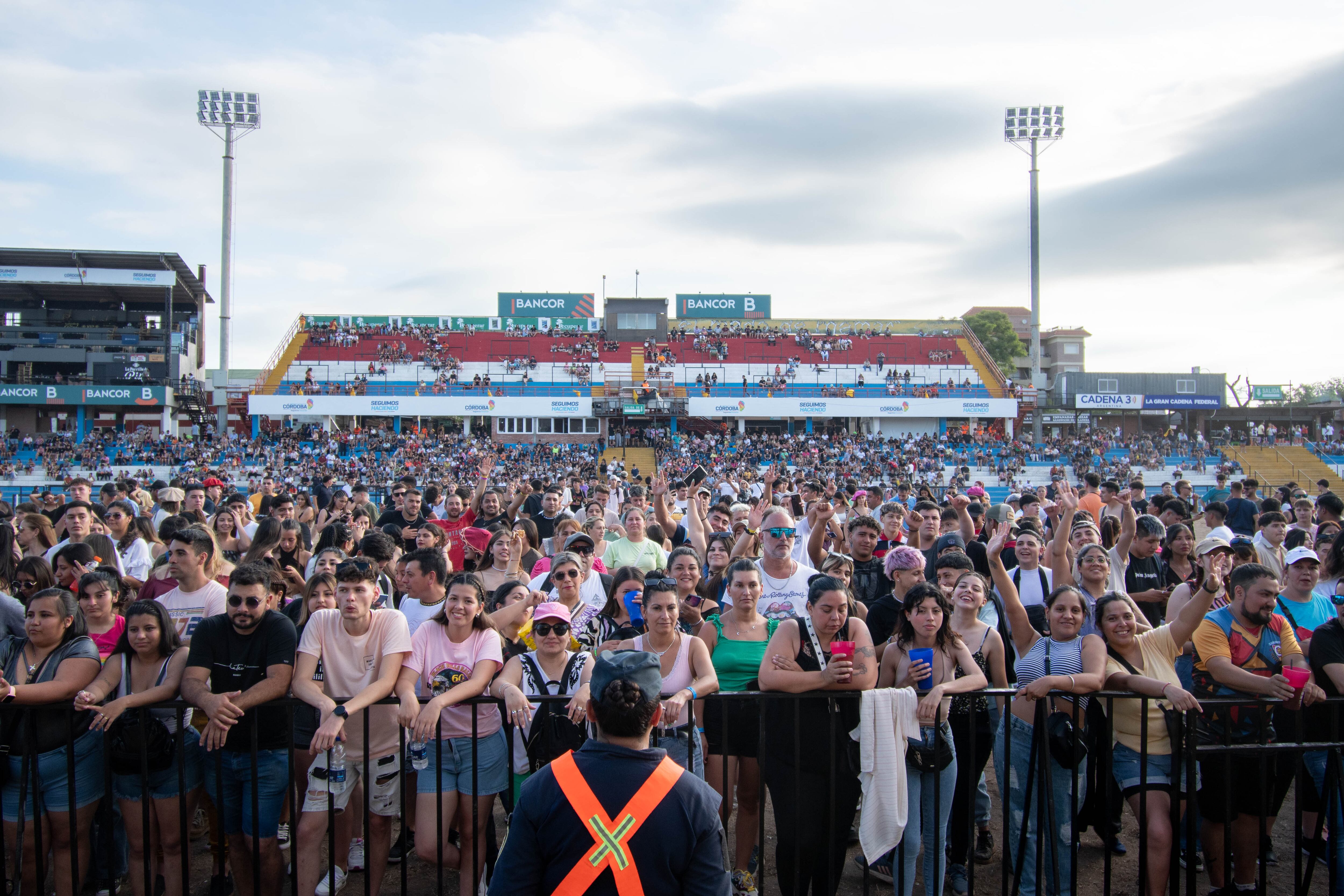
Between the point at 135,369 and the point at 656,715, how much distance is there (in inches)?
1702

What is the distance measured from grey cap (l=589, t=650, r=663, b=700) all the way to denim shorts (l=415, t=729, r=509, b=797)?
70.5 inches

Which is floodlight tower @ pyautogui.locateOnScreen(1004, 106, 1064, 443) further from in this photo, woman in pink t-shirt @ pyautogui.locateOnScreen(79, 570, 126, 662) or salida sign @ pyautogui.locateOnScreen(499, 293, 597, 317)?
woman in pink t-shirt @ pyautogui.locateOnScreen(79, 570, 126, 662)

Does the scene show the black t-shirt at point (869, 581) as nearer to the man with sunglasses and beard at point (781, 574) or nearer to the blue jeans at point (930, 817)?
the man with sunglasses and beard at point (781, 574)

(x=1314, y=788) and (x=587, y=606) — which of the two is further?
(x=587, y=606)

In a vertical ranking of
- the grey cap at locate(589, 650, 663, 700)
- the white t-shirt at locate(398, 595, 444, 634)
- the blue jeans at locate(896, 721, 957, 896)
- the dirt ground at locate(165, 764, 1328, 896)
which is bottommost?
the dirt ground at locate(165, 764, 1328, 896)

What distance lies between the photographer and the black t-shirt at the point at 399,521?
25.4 ft

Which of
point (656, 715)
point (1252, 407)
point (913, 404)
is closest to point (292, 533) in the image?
point (656, 715)

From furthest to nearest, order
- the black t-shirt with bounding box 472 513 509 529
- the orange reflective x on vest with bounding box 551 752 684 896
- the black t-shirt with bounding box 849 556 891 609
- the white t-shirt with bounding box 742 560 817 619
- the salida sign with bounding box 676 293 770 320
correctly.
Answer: the salida sign with bounding box 676 293 770 320 → the black t-shirt with bounding box 472 513 509 529 → the black t-shirt with bounding box 849 556 891 609 → the white t-shirt with bounding box 742 560 817 619 → the orange reflective x on vest with bounding box 551 752 684 896

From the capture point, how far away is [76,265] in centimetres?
3762

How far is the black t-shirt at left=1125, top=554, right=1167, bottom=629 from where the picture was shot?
5.64 m

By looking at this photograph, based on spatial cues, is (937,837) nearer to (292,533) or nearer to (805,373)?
(292,533)

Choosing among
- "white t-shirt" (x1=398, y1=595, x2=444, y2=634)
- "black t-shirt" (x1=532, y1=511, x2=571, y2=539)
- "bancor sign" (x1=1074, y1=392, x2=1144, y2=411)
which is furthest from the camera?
"bancor sign" (x1=1074, y1=392, x2=1144, y2=411)

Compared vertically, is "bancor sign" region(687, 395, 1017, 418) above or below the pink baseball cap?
above

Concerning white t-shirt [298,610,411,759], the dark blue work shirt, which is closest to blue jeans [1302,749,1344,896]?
the dark blue work shirt
